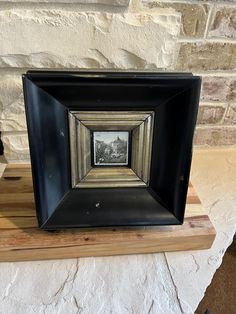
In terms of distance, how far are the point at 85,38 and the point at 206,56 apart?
0.35m

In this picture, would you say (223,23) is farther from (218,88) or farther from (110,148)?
(110,148)

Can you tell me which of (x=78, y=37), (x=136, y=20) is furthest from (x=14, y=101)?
(x=136, y=20)

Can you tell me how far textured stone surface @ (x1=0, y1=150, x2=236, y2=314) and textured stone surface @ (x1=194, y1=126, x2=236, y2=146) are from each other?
375mm

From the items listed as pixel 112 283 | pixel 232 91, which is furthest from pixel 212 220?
pixel 232 91

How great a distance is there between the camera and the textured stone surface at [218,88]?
816 millimetres

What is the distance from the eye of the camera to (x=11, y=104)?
71 centimetres

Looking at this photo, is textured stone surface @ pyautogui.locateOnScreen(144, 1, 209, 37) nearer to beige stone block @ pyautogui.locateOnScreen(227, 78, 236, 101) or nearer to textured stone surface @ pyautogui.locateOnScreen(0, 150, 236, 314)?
beige stone block @ pyautogui.locateOnScreen(227, 78, 236, 101)

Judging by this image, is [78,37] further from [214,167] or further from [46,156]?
[214,167]

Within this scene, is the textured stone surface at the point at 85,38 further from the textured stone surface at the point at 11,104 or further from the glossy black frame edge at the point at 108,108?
the glossy black frame edge at the point at 108,108

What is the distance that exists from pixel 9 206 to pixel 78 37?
0.40 meters

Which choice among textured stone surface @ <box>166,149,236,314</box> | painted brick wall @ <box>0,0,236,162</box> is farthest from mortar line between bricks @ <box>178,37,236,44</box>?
textured stone surface @ <box>166,149,236,314</box>

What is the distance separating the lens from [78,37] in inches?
23.8

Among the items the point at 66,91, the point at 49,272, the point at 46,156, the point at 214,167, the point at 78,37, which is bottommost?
the point at 49,272

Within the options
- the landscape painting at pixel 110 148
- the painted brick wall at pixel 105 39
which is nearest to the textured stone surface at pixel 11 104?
the painted brick wall at pixel 105 39
